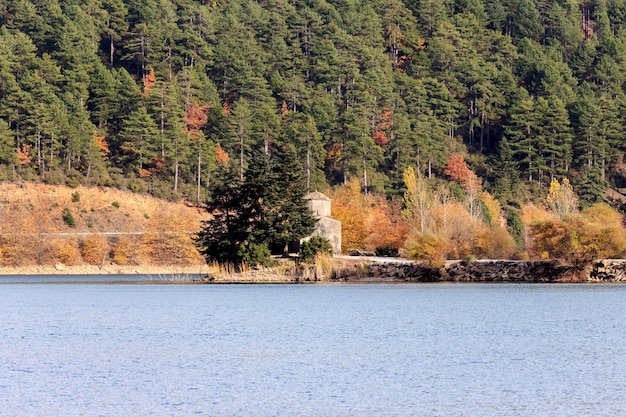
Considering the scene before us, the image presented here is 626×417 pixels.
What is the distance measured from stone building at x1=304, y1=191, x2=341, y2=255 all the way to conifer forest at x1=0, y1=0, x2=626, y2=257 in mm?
16878

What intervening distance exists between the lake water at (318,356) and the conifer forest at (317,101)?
46.6 meters

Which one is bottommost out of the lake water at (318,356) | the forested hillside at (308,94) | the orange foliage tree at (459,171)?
the lake water at (318,356)

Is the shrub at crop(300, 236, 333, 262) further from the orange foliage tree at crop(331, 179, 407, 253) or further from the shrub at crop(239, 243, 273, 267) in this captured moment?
the orange foliage tree at crop(331, 179, 407, 253)

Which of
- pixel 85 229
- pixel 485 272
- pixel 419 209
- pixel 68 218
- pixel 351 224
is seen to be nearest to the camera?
pixel 485 272

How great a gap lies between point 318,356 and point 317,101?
378 feet

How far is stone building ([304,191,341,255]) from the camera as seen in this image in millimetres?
85000

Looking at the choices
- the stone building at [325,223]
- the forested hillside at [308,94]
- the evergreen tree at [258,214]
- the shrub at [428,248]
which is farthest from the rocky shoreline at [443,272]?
the forested hillside at [308,94]

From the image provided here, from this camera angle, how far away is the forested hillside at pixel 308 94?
428 feet

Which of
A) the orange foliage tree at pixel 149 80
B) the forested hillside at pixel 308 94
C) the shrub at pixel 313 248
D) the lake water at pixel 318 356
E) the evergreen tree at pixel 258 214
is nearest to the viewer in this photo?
the lake water at pixel 318 356

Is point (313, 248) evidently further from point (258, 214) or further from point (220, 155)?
point (220, 155)

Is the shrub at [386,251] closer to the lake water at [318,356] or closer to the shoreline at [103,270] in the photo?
the lake water at [318,356]

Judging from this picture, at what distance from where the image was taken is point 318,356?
37.9 m

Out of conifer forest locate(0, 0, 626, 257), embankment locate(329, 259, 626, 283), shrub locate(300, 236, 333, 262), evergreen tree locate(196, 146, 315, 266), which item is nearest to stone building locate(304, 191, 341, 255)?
evergreen tree locate(196, 146, 315, 266)

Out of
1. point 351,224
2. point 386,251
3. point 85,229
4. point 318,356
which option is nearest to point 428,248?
point 386,251
